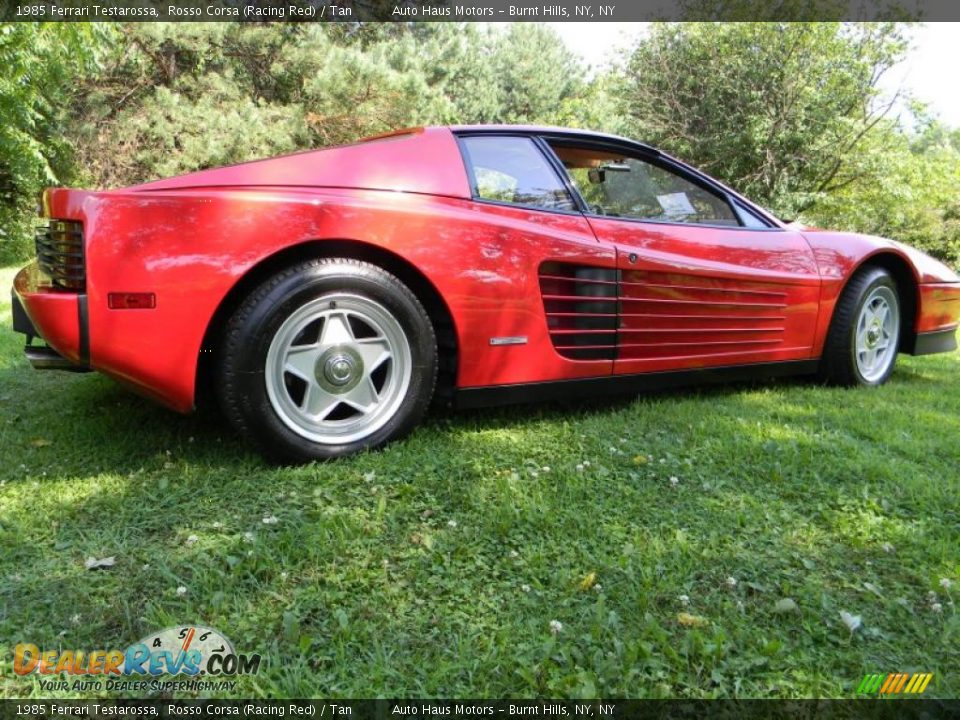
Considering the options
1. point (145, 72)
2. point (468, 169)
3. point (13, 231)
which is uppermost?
point (145, 72)

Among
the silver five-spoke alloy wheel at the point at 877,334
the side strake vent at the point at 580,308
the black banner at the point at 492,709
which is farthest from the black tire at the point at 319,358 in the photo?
the silver five-spoke alloy wheel at the point at 877,334

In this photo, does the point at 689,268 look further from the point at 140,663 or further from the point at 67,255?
the point at 140,663

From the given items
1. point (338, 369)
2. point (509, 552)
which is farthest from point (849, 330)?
point (338, 369)

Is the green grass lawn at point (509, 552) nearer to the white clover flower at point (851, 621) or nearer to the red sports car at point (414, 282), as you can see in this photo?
the white clover flower at point (851, 621)

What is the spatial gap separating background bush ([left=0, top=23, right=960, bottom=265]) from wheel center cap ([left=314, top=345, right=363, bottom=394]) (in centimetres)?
1236

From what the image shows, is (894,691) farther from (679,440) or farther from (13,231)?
(13,231)

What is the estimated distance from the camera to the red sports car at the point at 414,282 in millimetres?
2137

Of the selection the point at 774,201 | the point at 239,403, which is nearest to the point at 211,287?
the point at 239,403

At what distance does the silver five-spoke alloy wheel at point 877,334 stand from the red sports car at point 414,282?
239mm

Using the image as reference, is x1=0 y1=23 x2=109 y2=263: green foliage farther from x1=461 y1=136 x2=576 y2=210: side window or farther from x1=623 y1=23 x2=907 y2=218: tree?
x1=623 y1=23 x2=907 y2=218: tree

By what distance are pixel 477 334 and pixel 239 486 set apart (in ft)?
3.43

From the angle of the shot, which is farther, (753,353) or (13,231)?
(13,231)

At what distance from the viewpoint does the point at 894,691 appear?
4.41 ft

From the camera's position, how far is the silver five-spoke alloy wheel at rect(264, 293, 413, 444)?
2.32 meters
